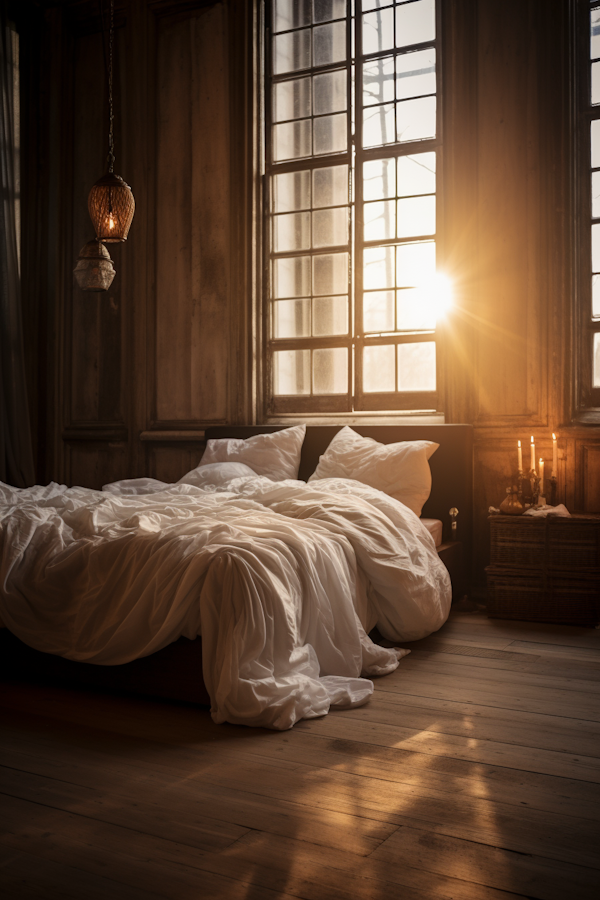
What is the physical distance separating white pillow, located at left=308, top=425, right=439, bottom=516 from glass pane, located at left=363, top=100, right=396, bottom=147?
212cm

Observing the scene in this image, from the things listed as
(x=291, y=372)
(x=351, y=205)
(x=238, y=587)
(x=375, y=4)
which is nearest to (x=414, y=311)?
(x=351, y=205)

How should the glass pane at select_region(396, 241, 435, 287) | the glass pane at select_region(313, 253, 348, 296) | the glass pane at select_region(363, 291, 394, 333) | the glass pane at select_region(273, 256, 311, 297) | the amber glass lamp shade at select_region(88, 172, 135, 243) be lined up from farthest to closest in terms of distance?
1. the glass pane at select_region(273, 256, 311, 297)
2. the glass pane at select_region(313, 253, 348, 296)
3. the glass pane at select_region(363, 291, 394, 333)
4. the glass pane at select_region(396, 241, 435, 287)
5. the amber glass lamp shade at select_region(88, 172, 135, 243)

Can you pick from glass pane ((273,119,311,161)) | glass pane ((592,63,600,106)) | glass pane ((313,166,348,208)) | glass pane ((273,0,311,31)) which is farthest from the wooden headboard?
glass pane ((273,0,311,31))

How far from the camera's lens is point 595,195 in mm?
4523

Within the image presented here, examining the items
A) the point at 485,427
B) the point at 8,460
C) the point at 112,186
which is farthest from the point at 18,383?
the point at 485,427

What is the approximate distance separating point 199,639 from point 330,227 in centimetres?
358

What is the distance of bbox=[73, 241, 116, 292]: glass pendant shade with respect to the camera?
3834 millimetres

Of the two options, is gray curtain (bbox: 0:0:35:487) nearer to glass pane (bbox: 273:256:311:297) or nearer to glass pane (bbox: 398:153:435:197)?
glass pane (bbox: 273:256:311:297)

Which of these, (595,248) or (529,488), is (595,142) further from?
(529,488)

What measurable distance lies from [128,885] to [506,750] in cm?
116

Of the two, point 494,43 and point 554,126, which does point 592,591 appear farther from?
point 494,43

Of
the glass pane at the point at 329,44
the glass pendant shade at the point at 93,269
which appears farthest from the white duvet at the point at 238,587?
the glass pane at the point at 329,44

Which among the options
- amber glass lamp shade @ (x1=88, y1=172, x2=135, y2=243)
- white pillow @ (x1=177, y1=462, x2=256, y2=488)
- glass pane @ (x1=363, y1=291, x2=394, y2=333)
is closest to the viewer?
amber glass lamp shade @ (x1=88, y1=172, x2=135, y2=243)

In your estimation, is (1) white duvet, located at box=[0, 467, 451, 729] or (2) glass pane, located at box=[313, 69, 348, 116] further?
(2) glass pane, located at box=[313, 69, 348, 116]
